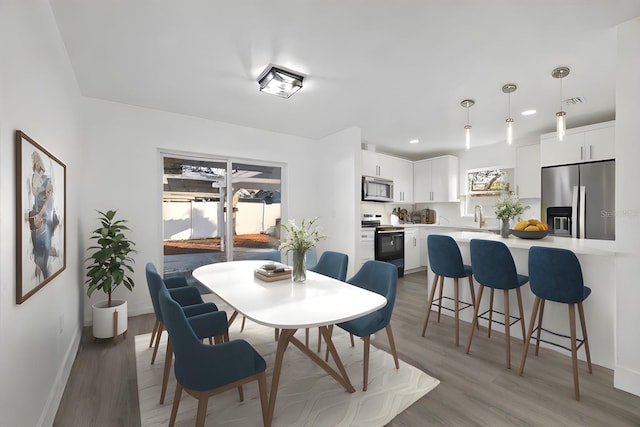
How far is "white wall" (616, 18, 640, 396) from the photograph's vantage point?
195cm

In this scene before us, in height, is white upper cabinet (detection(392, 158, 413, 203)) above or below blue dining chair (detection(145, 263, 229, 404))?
above

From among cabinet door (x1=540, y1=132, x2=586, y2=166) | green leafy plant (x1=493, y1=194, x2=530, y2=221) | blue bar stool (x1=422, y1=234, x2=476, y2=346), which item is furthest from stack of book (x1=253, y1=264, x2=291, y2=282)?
cabinet door (x1=540, y1=132, x2=586, y2=166)

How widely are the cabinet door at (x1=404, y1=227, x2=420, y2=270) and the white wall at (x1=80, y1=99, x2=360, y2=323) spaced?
1.74m

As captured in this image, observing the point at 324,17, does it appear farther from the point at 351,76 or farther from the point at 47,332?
the point at 47,332

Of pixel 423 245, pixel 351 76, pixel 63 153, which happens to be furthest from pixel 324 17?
pixel 423 245

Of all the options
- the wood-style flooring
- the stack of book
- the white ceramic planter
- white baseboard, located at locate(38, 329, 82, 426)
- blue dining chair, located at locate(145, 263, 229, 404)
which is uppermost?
the stack of book

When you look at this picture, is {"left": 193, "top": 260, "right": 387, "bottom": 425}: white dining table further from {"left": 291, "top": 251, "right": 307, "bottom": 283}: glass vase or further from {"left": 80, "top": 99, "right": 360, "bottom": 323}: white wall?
{"left": 80, "top": 99, "right": 360, "bottom": 323}: white wall

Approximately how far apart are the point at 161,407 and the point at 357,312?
4.75ft

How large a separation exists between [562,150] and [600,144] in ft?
1.29

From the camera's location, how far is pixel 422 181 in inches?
241

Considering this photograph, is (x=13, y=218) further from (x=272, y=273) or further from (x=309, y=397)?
(x=309, y=397)

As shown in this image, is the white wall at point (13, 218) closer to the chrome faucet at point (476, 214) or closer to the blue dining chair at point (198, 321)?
the blue dining chair at point (198, 321)

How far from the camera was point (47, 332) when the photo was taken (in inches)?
69.6

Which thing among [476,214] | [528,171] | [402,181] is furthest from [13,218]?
[476,214]
